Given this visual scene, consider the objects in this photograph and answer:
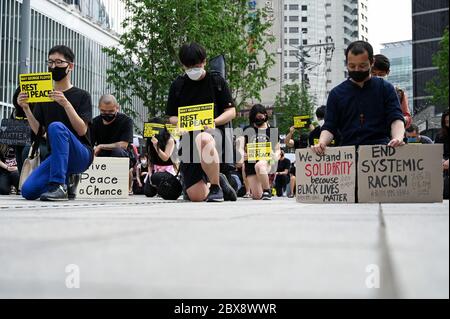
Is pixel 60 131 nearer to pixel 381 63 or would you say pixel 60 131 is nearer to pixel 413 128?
pixel 381 63

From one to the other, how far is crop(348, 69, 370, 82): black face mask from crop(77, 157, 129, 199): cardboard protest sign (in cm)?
398

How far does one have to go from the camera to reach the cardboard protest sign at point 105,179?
8523 mm

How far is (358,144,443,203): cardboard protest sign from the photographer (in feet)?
16.2

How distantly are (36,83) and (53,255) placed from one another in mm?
5556

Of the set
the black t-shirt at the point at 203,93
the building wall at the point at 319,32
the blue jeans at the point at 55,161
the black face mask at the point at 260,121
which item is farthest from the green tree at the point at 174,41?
the building wall at the point at 319,32

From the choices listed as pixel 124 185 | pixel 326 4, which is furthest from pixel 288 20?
pixel 124 185

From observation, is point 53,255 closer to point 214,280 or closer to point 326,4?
point 214,280

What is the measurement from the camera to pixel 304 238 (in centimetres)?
173

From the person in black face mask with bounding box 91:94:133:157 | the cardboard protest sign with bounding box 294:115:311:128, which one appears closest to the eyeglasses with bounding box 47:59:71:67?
the person in black face mask with bounding box 91:94:133:157

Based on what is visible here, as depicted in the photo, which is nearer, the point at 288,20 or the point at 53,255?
the point at 53,255

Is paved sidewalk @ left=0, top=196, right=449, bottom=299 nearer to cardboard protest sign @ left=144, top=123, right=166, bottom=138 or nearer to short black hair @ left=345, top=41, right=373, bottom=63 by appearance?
short black hair @ left=345, top=41, right=373, bottom=63

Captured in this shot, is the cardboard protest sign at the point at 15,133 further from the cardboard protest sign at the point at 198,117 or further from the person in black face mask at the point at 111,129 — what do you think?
the cardboard protest sign at the point at 198,117

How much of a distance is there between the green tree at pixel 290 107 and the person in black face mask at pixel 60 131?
128ft
